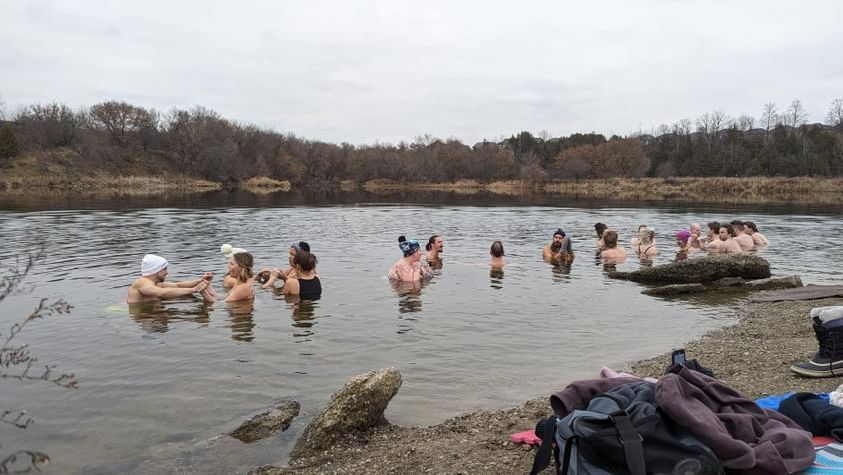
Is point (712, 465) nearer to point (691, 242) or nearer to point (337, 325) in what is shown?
point (337, 325)

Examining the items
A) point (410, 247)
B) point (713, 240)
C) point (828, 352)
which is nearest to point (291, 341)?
point (410, 247)

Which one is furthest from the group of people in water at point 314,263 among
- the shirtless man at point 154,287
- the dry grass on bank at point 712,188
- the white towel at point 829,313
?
the dry grass on bank at point 712,188

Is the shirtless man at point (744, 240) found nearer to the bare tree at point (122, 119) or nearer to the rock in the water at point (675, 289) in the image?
the rock in the water at point (675, 289)

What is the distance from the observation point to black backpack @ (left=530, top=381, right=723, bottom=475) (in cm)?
383

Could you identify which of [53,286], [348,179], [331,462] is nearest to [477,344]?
[331,462]

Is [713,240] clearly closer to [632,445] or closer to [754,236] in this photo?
[754,236]

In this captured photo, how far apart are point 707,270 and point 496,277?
5375 millimetres

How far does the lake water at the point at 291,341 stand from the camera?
647 centimetres

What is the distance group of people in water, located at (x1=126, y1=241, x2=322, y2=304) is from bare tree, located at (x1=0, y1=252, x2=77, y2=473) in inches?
99.3

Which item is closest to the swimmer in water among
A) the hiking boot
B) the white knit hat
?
the white knit hat

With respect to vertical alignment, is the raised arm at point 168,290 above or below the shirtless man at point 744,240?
below

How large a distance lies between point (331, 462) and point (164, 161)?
369 feet

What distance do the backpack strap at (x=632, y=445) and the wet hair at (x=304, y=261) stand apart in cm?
993

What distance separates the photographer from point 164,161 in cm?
10762
